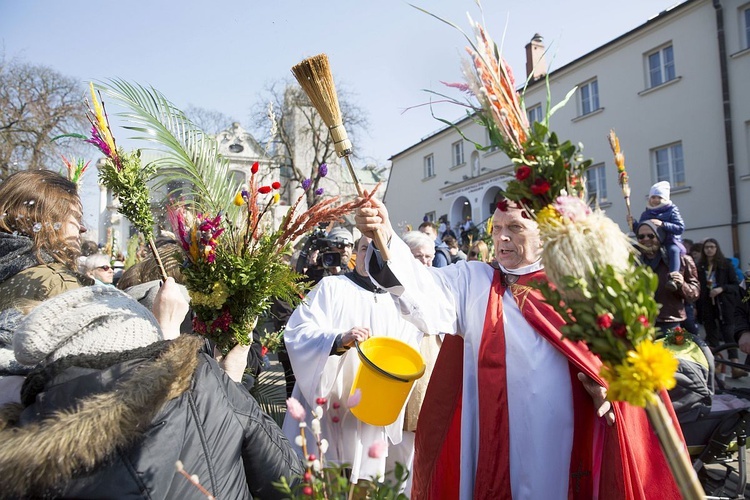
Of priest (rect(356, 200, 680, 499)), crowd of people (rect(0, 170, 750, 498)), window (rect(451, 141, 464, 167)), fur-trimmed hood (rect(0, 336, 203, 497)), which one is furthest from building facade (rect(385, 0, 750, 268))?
fur-trimmed hood (rect(0, 336, 203, 497))

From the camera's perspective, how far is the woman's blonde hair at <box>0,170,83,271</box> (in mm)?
2025

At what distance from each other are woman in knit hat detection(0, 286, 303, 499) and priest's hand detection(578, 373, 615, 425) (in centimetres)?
125

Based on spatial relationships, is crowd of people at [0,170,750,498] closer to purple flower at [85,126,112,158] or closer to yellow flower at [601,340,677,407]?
purple flower at [85,126,112,158]

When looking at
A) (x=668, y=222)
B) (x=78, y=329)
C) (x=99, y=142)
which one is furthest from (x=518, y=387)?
(x=668, y=222)

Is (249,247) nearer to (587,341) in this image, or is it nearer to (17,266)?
(17,266)

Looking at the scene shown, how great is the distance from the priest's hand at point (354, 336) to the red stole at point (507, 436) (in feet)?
1.69

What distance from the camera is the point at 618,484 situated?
81.5 inches

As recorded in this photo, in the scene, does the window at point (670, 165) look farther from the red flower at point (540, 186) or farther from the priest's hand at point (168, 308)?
the priest's hand at point (168, 308)

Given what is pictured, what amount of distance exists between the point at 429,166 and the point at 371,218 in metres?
28.4

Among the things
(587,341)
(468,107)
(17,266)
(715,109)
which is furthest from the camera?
(715,109)

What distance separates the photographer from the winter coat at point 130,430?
1144 mm

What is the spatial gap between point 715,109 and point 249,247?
54.7 ft

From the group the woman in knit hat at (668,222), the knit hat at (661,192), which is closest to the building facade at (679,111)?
the knit hat at (661,192)

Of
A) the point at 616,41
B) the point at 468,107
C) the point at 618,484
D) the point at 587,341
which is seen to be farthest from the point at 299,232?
the point at 616,41
